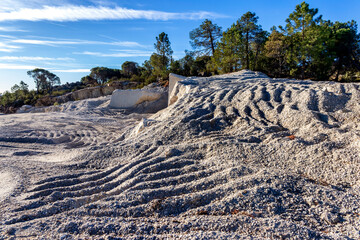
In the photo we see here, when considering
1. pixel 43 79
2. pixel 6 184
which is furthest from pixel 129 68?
pixel 6 184

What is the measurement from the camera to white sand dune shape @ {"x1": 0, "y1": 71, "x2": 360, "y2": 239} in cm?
188

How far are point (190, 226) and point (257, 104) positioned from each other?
354 cm

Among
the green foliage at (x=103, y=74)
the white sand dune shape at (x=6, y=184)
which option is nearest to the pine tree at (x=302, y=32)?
the white sand dune shape at (x=6, y=184)

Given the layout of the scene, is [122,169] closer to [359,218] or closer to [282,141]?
[282,141]

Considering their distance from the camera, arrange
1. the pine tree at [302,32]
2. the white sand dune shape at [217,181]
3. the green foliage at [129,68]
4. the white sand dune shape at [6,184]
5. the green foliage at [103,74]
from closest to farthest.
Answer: the white sand dune shape at [217,181]
the white sand dune shape at [6,184]
the pine tree at [302,32]
the green foliage at [129,68]
the green foliage at [103,74]

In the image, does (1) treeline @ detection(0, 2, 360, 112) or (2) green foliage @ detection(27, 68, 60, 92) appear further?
(2) green foliage @ detection(27, 68, 60, 92)

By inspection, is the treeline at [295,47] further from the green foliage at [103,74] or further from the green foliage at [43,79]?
the green foliage at [43,79]

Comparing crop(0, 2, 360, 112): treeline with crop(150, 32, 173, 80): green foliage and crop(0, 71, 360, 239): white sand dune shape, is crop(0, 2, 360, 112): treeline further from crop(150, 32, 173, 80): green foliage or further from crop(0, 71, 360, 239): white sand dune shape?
crop(0, 71, 360, 239): white sand dune shape

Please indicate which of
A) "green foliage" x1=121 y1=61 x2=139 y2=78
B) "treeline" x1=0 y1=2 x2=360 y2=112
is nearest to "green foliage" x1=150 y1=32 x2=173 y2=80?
"treeline" x1=0 y1=2 x2=360 y2=112

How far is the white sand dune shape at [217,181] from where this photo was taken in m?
1.88

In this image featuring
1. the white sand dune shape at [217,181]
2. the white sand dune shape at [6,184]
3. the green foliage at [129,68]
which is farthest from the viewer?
the green foliage at [129,68]

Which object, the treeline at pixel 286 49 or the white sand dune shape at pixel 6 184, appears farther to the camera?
the treeline at pixel 286 49

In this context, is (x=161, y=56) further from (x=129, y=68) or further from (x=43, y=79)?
(x=43, y=79)

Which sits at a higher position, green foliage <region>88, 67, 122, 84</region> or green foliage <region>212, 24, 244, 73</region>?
green foliage <region>88, 67, 122, 84</region>
